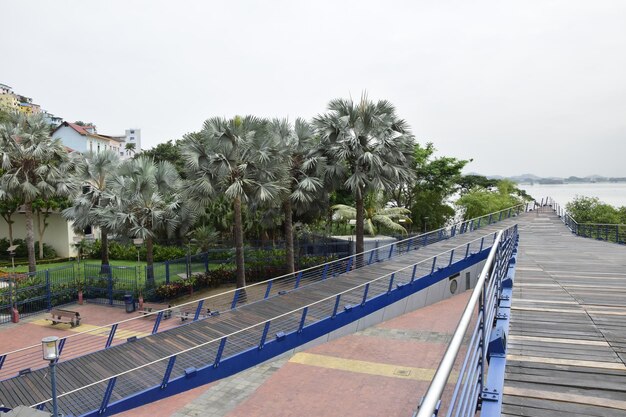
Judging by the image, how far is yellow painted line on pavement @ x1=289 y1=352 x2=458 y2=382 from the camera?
12930 millimetres

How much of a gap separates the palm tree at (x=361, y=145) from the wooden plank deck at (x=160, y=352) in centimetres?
586

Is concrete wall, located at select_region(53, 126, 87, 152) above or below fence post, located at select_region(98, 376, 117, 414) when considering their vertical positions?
above

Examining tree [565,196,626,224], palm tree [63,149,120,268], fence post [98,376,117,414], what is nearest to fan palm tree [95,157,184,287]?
palm tree [63,149,120,268]

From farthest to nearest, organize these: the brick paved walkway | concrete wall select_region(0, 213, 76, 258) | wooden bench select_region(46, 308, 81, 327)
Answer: concrete wall select_region(0, 213, 76, 258) → wooden bench select_region(46, 308, 81, 327) → the brick paved walkway

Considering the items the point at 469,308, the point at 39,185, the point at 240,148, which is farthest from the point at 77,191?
the point at 469,308

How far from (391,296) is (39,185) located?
20.2m

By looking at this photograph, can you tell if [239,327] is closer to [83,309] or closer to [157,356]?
[157,356]

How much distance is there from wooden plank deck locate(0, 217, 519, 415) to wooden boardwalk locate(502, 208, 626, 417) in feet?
25.5

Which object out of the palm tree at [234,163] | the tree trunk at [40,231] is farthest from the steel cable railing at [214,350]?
the tree trunk at [40,231]

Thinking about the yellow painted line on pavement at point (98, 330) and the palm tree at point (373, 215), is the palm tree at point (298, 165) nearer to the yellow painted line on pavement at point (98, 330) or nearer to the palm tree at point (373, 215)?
the yellow painted line on pavement at point (98, 330)

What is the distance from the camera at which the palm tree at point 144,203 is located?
2158cm

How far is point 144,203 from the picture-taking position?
2200 cm

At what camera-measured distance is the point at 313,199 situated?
2247 centimetres

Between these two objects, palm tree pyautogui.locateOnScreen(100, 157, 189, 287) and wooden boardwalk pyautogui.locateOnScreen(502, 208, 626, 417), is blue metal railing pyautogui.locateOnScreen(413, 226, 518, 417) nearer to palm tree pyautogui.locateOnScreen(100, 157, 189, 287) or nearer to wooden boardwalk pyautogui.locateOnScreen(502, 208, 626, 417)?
wooden boardwalk pyautogui.locateOnScreen(502, 208, 626, 417)
